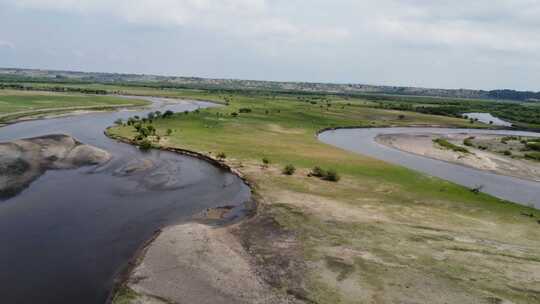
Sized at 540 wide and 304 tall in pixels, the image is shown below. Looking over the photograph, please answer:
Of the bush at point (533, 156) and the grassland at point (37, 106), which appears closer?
the bush at point (533, 156)

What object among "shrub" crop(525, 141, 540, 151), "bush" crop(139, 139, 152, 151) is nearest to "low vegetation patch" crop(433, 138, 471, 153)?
"shrub" crop(525, 141, 540, 151)

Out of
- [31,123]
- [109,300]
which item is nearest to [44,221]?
[109,300]

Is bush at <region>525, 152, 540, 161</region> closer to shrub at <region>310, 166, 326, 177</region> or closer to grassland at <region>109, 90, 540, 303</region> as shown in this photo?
grassland at <region>109, 90, 540, 303</region>

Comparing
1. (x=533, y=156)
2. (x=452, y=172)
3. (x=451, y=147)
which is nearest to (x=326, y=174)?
(x=452, y=172)

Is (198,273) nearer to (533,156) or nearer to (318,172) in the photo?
(318,172)

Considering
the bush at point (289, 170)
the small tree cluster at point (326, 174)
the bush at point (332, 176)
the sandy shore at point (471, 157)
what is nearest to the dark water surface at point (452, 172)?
the sandy shore at point (471, 157)

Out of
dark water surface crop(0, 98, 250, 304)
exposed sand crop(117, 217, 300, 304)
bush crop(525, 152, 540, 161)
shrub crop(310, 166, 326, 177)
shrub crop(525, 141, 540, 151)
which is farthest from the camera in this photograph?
shrub crop(525, 141, 540, 151)

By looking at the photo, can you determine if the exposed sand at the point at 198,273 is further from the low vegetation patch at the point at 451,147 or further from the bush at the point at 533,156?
the bush at the point at 533,156
